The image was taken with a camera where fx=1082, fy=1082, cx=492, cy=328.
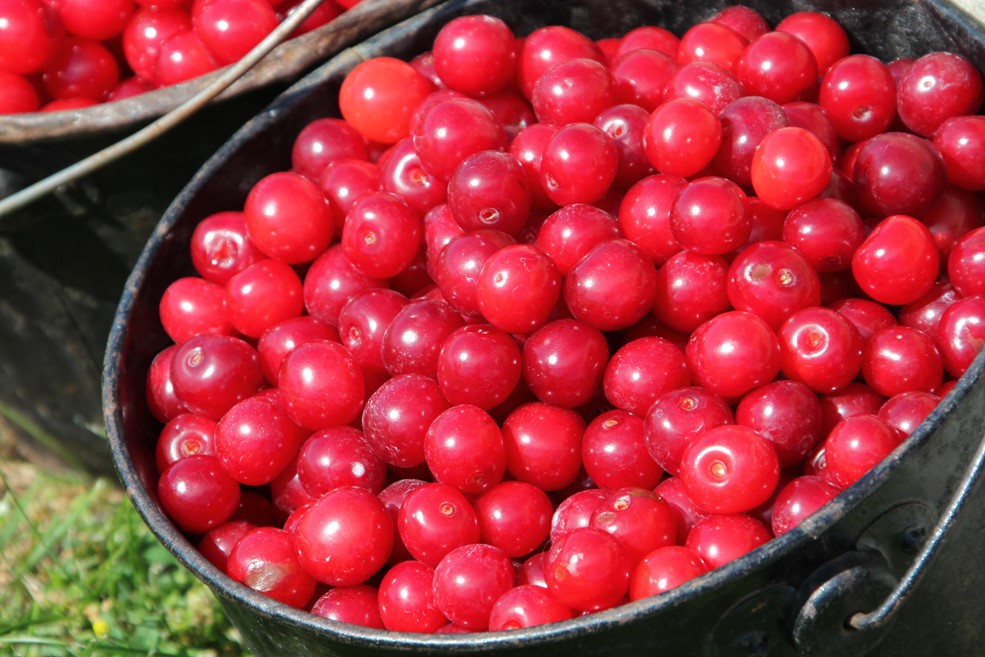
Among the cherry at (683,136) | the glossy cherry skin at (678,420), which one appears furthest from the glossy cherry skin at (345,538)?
the cherry at (683,136)

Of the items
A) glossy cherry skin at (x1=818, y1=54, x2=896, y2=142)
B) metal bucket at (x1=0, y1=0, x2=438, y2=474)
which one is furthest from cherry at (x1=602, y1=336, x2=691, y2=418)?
metal bucket at (x1=0, y1=0, x2=438, y2=474)

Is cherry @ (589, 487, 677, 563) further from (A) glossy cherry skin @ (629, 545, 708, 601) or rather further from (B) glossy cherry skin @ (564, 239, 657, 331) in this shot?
(B) glossy cherry skin @ (564, 239, 657, 331)

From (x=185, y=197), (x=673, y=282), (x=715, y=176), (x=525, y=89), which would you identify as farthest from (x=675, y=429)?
(x=185, y=197)

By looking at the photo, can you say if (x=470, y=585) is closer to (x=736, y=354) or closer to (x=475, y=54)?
(x=736, y=354)

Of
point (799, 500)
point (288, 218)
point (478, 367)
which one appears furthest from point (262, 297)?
point (799, 500)

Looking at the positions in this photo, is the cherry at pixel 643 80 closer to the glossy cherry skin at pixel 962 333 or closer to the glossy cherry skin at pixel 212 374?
the glossy cherry skin at pixel 962 333
